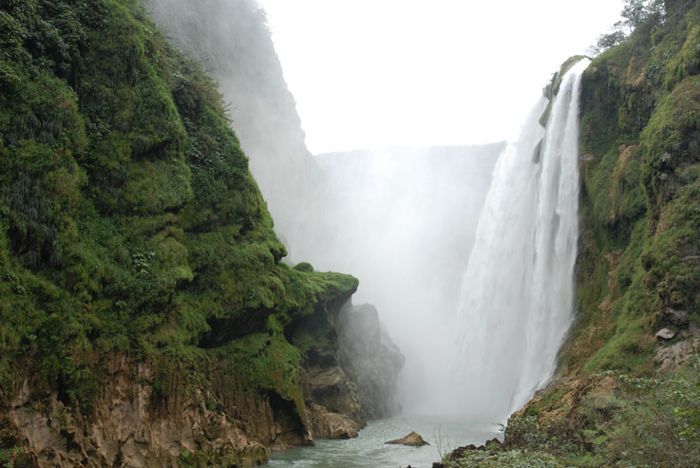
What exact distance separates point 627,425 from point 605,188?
17.2 metres

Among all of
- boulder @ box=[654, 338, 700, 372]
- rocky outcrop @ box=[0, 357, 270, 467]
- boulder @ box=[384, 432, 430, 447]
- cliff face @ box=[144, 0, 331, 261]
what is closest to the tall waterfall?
boulder @ box=[384, 432, 430, 447]

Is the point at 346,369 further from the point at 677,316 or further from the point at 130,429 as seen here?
the point at 677,316

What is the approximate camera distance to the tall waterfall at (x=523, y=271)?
26281 mm

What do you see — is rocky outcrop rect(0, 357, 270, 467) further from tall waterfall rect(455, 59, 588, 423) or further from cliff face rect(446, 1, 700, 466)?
tall waterfall rect(455, 59, 588, 423)

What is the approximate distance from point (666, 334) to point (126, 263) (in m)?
14.8

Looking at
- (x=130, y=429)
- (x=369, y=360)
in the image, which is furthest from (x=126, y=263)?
(x=369, y=360)

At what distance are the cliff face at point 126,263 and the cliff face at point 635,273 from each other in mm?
8105

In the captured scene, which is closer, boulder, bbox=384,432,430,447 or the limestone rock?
the limestone rock

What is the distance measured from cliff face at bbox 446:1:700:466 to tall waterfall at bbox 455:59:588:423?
4.17ft

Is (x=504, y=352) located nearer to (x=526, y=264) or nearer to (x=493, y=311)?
(x=493, y=311)

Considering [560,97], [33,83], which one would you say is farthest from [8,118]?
[560,97]

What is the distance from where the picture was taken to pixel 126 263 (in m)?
15.4

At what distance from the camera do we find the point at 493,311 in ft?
117

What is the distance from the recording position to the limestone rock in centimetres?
1597
